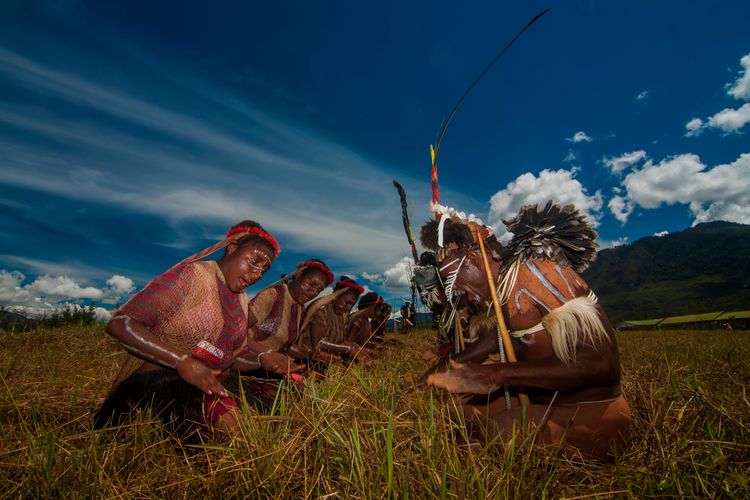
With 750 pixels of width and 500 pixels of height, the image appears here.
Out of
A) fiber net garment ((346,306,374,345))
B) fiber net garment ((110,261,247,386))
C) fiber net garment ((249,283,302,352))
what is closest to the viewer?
fiber net garment ((110,261,247,386))

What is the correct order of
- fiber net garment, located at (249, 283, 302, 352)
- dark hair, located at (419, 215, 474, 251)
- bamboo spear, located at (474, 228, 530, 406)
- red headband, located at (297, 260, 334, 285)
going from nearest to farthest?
1. bamboo spear, located at (474, 228, 530, 406)
2. dark hair, located at (419, 215, 474, 251)
3. fiber net garment, located at (249, 283, 302, 352)
4. red headband, located at (297, 260, 334, 285)

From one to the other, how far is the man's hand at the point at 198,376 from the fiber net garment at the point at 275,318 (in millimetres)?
3369

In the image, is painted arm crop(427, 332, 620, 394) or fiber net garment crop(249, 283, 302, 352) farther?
fiber net garment crop(249, 283, 302, 352)

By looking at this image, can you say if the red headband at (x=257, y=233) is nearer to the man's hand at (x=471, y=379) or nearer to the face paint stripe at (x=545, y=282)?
the man's hand at (x=471, y=379)

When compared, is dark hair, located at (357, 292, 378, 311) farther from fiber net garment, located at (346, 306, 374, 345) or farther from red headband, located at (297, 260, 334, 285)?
red headband, located at (297, 260, 334, 285)

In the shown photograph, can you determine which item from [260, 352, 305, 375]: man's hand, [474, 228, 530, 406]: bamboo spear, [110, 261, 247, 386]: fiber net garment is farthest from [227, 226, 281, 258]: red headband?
[474, 228, 530, 406]: bamboo spear

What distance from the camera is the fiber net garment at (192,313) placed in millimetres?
2673

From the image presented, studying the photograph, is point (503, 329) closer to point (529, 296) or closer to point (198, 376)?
point (529, 296)

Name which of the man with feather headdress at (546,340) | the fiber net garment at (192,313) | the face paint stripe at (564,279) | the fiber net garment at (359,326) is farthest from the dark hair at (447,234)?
the fiber net garment at (359,326)

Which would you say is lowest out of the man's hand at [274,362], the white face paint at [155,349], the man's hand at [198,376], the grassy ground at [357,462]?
the grassy ground at [357,462]

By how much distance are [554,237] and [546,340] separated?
70 cm

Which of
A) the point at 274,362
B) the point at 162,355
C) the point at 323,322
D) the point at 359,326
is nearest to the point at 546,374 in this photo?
the point at 162,355

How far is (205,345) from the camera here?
291 centimetres

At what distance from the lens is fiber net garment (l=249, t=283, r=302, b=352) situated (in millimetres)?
5926
